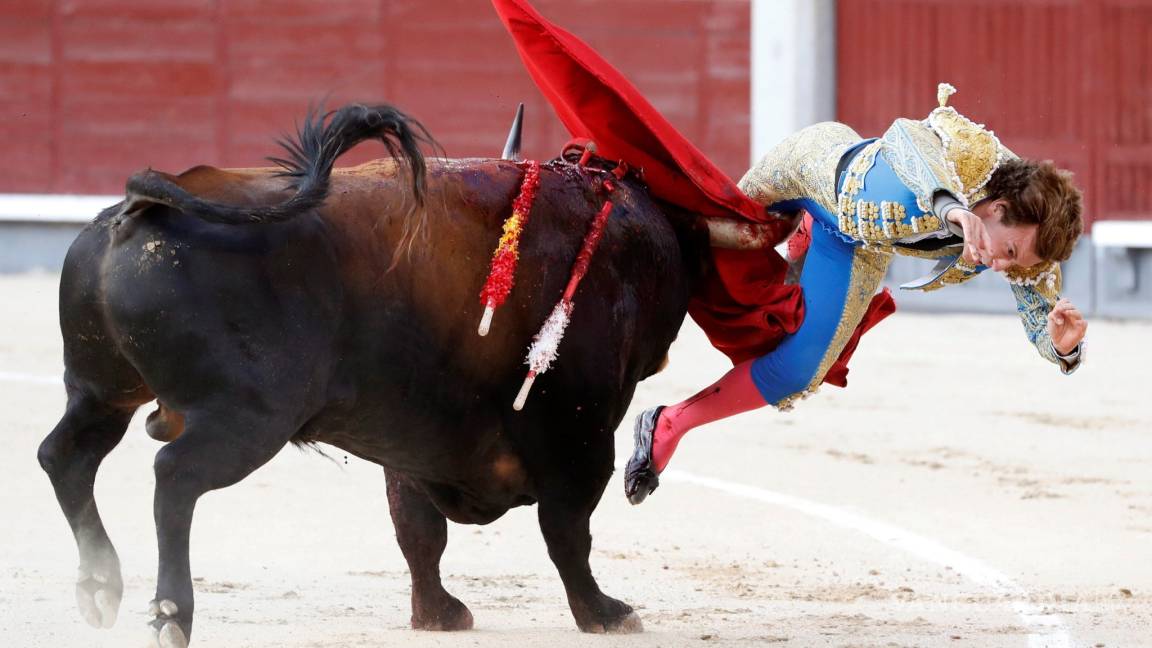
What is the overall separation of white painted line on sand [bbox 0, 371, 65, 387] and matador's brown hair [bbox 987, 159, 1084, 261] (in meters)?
4.15

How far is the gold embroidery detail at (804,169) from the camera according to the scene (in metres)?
3.20

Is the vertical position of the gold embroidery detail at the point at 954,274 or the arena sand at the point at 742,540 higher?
the gold embroidery detail at the point at 954,274

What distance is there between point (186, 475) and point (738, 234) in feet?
3.87

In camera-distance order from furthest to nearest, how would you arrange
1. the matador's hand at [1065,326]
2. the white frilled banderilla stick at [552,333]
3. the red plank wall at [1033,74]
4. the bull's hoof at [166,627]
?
1. the red plank wall at [1033,74]
2. the matador's hand at [1065,326]
3. the white frilled banderilla stick at [552,333]
4. the bull's hoof at [166,627]

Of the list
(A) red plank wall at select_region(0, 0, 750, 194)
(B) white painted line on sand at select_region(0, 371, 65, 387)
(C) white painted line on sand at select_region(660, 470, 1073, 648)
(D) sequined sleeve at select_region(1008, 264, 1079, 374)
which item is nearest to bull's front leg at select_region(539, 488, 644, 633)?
(C) white painted line on sand at select_region(660, 470, 1073, 648)

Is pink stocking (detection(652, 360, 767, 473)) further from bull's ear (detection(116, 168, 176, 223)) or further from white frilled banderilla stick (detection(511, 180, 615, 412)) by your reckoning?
bull's ear (detection(116, 168, 176, 223))

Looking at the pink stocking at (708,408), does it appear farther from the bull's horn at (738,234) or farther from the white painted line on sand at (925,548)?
the white painted line on sand at (925,548)

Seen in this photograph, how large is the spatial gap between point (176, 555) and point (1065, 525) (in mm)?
2653

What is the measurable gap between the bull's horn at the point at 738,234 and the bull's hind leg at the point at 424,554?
736 mm

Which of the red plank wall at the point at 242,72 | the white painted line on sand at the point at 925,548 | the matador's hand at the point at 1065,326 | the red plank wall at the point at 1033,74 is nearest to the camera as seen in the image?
the matador's hand at the point at 1065,326

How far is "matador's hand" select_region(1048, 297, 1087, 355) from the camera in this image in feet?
10.1

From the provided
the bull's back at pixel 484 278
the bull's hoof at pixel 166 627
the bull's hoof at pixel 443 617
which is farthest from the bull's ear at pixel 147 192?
the bull's hoof at pixel 443 617

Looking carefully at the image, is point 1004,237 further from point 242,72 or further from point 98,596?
point 242,72

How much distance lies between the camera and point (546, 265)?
117 inches
